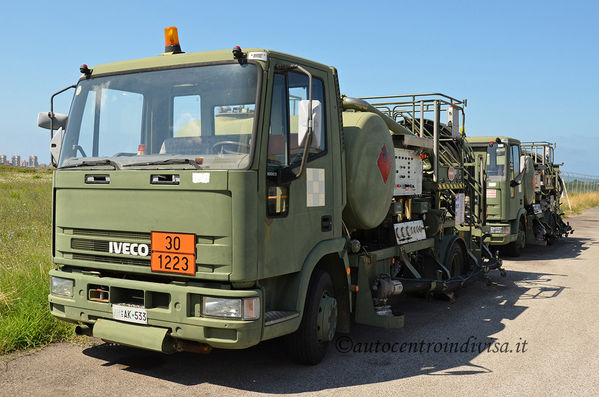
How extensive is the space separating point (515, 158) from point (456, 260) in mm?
5724

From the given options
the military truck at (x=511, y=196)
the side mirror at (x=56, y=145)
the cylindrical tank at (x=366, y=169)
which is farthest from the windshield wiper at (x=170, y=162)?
the military truck at (x=511, y=196)

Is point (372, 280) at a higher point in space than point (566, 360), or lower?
higher

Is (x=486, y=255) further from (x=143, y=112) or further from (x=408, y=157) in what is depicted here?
(x=143, y=112)

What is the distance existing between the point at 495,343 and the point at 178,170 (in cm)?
394

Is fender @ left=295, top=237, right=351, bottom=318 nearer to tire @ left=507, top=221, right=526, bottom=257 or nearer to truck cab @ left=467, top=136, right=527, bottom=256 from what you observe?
truck cab @ left=467, top=136, right=527, bottom=256

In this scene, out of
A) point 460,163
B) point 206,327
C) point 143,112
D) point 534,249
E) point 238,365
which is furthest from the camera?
point 534,249

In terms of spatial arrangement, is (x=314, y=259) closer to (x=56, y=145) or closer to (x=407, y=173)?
(x=56, y=145)

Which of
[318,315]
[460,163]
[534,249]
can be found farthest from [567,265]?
[318,315]

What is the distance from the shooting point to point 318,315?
5094mm

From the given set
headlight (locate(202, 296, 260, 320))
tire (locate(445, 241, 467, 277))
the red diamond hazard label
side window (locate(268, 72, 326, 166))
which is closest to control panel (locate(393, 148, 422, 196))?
the red diamond hazard label

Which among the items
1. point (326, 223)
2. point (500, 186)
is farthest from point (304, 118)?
point (500, 186)

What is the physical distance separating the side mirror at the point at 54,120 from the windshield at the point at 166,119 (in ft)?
1.03

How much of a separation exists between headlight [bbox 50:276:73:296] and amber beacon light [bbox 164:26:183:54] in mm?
2162

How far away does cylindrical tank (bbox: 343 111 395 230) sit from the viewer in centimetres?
573
